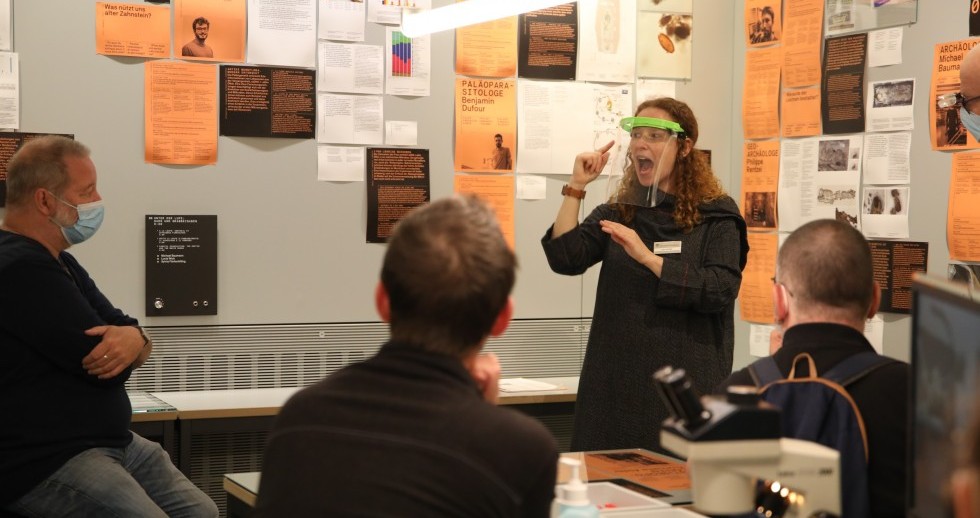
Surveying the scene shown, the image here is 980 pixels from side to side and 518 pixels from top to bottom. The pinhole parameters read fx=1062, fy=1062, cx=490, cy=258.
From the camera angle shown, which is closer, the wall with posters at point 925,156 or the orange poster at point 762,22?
the wall with posters at point 925,156

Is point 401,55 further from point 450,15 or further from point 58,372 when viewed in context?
point 58,372

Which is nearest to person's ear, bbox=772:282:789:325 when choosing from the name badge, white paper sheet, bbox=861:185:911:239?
the name badge

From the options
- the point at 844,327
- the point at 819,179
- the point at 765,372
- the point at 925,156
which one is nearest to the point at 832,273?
the point at 844,327

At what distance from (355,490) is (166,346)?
8.57 feet

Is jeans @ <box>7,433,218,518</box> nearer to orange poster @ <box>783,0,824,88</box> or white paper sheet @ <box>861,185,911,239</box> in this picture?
white paper sheet @ <box>861,185,911,239</box>

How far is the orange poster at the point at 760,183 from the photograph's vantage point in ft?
13.7

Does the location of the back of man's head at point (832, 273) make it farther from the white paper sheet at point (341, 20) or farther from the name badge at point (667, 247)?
the white paper sheet at point (341, 20)

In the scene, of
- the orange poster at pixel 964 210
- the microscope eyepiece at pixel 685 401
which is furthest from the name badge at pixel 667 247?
the microscope eyepiece at pixel 685 401

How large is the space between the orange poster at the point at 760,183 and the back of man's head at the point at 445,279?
3000 mm

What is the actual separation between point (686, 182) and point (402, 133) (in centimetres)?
130

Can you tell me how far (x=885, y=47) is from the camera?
3646 mm

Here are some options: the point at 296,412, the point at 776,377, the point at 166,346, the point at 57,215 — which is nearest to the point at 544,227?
the point at 166,346

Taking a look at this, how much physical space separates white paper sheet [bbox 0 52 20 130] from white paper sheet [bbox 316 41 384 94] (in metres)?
1.01

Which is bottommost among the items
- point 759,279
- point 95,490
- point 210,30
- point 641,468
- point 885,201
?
point 95,490
